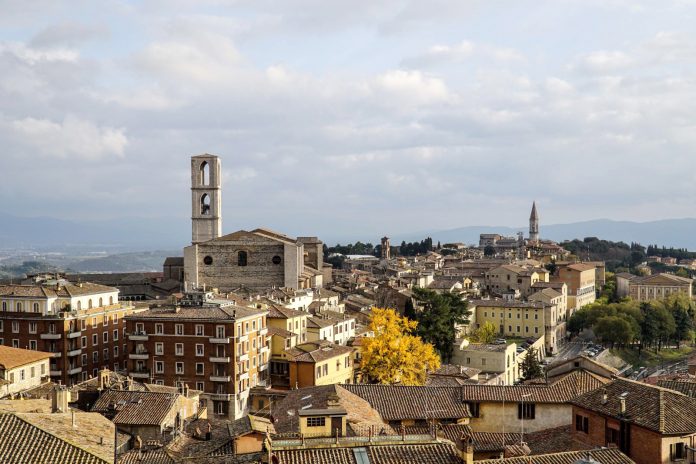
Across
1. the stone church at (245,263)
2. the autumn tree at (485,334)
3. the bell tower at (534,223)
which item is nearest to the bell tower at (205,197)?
the stone church at (245,263)

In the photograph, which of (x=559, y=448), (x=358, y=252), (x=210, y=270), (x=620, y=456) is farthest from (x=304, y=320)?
(x=358, y=252)

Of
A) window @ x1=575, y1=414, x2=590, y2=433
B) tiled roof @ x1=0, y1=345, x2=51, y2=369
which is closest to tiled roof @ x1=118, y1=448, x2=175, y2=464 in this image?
window @ x1=575, y1=414, x2=590, y2=433

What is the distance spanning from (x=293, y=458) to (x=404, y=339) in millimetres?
32507

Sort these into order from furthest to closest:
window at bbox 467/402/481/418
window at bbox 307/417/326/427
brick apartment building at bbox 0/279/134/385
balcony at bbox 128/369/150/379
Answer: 1. brick apartment building at bbox 0/279/134/385
2. balcony at bbox 128/369/150/379
3. window at bbox 467/402/481/418
4. window at bbox 307/417/326/427

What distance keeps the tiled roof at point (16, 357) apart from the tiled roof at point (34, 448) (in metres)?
20.0

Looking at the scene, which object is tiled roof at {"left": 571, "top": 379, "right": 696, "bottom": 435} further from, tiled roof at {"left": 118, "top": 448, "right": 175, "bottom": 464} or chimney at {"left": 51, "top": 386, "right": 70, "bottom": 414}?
chimney at {"left": 51, "top": 386, "right": 70, "bottom": 414}

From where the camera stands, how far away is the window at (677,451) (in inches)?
750

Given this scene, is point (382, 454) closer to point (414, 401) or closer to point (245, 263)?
point (414, 401)

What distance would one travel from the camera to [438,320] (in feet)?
196

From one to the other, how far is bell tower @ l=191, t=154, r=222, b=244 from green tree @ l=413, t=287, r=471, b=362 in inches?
1178

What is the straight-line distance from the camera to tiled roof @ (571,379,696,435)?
63.1ft

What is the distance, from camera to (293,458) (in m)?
15.5

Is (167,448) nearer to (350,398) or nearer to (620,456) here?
(350,398)

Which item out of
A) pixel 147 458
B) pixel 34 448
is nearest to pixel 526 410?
pixel 147 458
